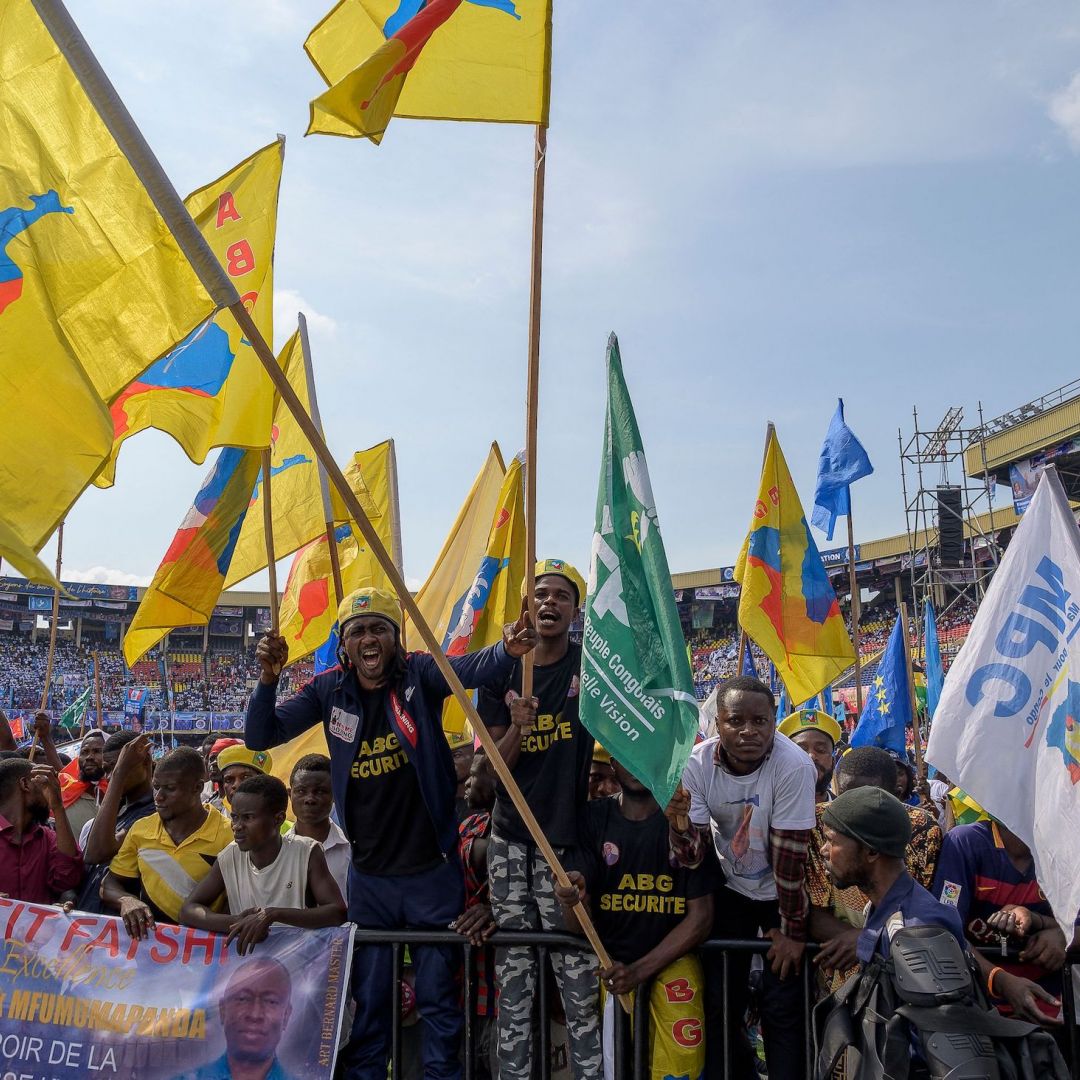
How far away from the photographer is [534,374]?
Result: 370 cm

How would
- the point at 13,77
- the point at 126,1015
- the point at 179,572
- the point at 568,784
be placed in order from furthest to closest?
the point at 179,572, the point at 568,784, the point at 126,1015, the point at 13,77

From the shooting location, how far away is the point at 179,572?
6.12m

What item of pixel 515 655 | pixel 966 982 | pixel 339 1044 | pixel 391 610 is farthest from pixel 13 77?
pixel 966 982

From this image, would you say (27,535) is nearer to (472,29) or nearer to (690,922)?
(472,29)

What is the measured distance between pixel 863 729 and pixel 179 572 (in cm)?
813

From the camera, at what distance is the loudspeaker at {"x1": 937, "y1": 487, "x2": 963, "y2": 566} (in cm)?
3288

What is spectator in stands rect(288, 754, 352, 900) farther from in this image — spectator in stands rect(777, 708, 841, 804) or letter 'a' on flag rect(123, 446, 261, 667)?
spectator in stands rect(777, 708, 841, 804)

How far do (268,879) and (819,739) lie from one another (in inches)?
134

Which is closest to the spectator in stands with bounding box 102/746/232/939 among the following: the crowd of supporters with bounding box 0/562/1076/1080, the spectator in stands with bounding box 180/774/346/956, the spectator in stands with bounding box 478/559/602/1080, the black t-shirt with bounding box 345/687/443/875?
the crowd of supporters with bounding box 0/562/1076/1080

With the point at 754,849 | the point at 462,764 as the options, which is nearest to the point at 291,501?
the point at 462,764

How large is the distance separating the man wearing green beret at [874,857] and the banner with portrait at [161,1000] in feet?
6.05

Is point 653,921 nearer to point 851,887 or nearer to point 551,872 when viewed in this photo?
point 551,872

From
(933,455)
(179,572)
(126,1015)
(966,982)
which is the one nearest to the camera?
(966,982)

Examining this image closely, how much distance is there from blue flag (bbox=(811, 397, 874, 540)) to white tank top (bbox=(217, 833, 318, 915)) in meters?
7.92
